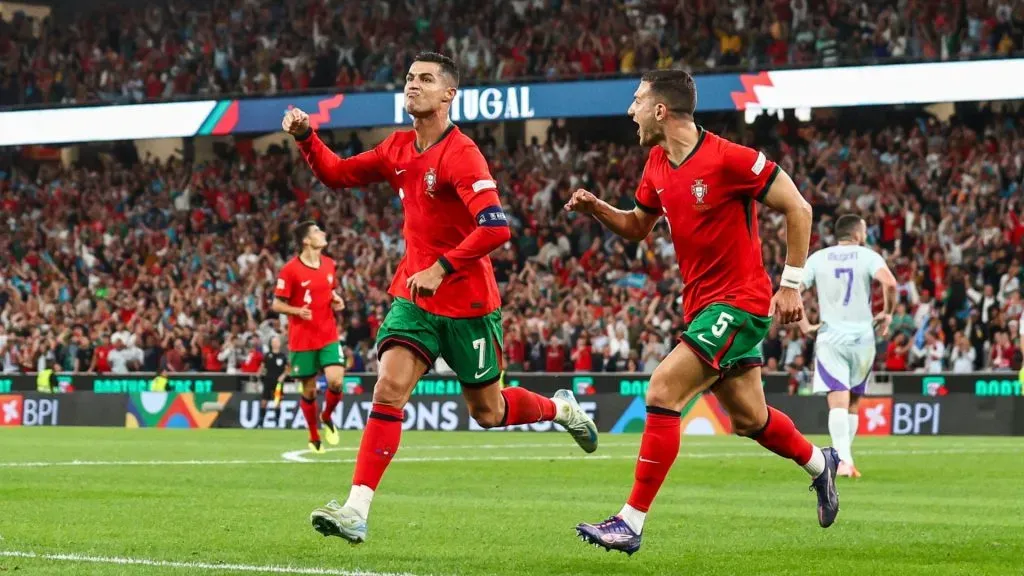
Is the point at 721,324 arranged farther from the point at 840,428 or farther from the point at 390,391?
the point at 840,428

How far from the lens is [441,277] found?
8070mm

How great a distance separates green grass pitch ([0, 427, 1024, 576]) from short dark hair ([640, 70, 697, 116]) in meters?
2.26

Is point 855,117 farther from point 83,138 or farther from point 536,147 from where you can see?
point 83,138

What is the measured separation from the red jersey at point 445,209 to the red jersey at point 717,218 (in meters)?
0.91

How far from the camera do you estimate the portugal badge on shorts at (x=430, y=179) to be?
8.45m

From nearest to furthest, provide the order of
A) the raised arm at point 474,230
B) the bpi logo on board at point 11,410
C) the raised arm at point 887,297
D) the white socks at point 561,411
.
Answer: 1. the raised arm at point 474,230
2. the white socks at point 561,411
3. the raised arm at point 887,297
4. the bpi logo on board at point 11,410

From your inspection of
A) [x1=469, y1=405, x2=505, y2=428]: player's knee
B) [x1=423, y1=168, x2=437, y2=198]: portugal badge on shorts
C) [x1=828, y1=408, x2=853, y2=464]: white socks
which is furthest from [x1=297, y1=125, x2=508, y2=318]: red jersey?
[x1=828, y1=408, x2=853, y2=464]: white socks

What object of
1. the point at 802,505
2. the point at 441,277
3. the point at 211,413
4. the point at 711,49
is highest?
the point at 711,49

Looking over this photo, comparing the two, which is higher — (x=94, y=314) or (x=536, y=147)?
(x=536, y=147)

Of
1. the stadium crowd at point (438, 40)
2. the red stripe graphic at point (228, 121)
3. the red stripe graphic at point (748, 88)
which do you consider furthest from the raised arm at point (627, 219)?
the red stripe graphic at point (228, 121)

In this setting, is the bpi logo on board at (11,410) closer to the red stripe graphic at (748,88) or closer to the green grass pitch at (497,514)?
the green grass pitch at (497,514)

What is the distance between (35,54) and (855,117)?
21.2 meters

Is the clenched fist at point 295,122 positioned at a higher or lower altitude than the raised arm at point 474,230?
higher

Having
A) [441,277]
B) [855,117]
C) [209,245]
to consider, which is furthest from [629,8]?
[441,277]
